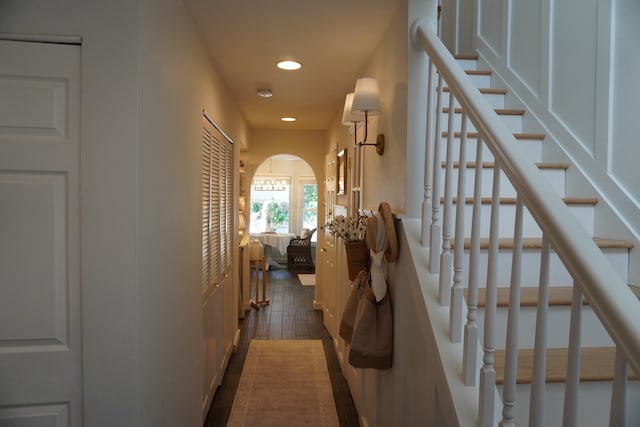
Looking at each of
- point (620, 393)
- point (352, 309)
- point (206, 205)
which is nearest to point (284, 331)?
point (206, 205)

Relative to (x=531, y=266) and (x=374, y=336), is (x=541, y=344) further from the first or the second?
(x=374, y=336)

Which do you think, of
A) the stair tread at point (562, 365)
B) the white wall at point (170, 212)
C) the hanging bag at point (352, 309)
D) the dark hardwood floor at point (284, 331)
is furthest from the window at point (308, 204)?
the stair tread at point (562, 365)

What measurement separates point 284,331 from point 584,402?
13.0 feet

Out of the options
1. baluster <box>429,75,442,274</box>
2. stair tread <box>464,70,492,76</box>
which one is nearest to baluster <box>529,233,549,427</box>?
baluster <box>429,75,442,274</box>

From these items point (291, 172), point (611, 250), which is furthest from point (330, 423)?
point (291, 172)

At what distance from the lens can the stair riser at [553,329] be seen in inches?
64.5

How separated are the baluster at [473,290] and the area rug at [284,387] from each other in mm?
1999

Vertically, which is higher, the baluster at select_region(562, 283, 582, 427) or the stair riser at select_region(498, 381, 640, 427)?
the baluster at select_region(562, 283, 582, 427)

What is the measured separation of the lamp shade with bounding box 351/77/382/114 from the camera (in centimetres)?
230

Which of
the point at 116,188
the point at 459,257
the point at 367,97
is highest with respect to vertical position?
the point at 367,97

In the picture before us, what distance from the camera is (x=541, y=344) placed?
993mm

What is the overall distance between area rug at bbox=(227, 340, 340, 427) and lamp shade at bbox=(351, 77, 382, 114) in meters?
2.16

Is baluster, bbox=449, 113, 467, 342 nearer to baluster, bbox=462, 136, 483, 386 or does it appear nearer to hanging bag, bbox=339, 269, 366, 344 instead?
baluster, bbox=462, 136, 483, 386

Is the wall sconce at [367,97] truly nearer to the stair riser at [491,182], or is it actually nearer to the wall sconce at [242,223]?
the stair riser at [491,182]
